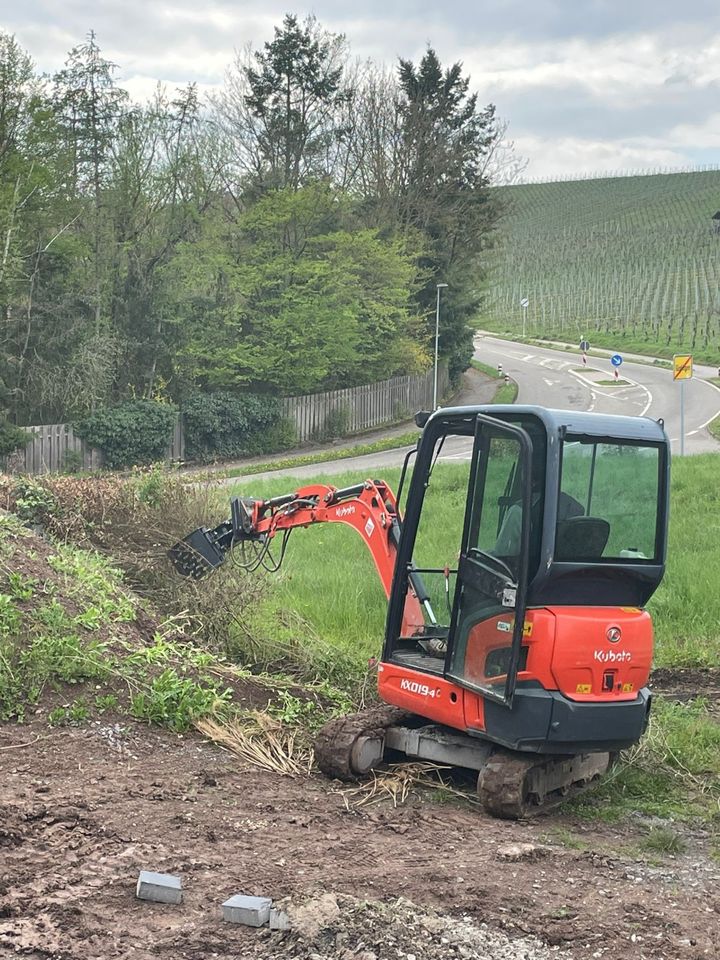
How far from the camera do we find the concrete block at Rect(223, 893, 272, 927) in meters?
4.61

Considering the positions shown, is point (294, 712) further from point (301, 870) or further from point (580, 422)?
point (580, 422)

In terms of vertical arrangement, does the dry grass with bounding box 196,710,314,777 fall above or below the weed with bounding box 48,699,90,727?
below

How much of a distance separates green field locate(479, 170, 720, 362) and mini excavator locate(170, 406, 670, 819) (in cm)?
4244

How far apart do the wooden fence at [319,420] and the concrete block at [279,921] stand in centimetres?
2594

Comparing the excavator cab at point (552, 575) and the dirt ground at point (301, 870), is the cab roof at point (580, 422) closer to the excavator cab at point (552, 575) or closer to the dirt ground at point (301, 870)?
the excavator cab at point (552, 575)

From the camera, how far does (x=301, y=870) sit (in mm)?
5316

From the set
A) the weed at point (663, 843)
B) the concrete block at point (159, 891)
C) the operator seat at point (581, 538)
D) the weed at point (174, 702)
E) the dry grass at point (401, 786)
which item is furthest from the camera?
the weed at point (174, 702)

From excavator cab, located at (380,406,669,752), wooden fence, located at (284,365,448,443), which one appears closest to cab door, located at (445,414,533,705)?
excavator cab, located at (380,406,669,752)

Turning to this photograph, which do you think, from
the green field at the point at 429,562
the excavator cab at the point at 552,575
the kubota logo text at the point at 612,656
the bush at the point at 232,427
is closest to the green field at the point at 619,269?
the bush at the point at 232,427

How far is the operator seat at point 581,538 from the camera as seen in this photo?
655 cm

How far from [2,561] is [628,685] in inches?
219

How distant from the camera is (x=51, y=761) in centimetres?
680

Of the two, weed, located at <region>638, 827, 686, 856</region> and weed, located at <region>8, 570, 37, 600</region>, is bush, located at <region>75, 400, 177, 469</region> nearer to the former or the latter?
weed, located at <region>8, 570, 37, 600</region>

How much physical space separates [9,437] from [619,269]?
75.1 metres
